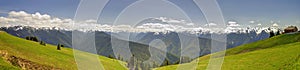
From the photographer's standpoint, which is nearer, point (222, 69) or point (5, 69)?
point (5, 69)

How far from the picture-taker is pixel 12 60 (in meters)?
44.2

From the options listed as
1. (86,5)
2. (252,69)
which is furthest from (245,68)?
(86,5)

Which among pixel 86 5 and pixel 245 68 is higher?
pixel 86 5

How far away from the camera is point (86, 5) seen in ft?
50.1

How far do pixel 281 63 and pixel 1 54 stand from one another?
4136 centimetres

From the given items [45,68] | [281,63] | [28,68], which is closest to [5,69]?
[28,68]

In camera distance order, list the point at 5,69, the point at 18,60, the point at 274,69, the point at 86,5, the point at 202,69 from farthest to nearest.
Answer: the point at 202,69 < the point at 18,60 < the point at 274,69 < the point at 5,69 < the point at 86,5

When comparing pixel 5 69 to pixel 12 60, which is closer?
pixel 5 69

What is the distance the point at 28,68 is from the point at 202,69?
1095 inches

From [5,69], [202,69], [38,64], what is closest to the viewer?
[5,69]

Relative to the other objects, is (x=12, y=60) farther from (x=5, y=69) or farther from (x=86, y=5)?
(x=86, y=5)

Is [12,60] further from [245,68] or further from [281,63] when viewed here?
[281,63]

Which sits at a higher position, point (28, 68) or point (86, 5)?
point (86, 5)

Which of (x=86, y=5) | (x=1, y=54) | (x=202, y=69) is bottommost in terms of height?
(x=202, y=69)
